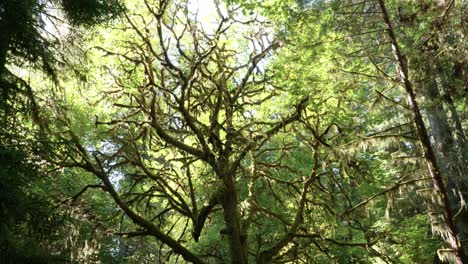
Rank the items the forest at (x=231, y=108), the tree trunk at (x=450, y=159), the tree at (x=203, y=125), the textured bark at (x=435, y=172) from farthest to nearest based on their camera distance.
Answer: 1. the tree trunk at (x=450, y=159)
2. the tree at (x=203, y=125)
3. the forest at (x=231, y=108)
4. the textured bark at (x=435, y=172)

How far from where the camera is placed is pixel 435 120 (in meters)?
12.7

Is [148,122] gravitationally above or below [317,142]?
above

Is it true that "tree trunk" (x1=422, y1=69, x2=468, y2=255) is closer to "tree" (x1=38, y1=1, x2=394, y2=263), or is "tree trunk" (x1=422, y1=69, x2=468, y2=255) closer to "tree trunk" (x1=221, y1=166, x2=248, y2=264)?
"tree" (x1=38, y1=1, x2=394, y2=263)

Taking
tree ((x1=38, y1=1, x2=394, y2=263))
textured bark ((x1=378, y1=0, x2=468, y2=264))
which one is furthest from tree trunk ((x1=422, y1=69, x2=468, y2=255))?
textured bark ((x1=378, y1=0, x2=468, y2=264))

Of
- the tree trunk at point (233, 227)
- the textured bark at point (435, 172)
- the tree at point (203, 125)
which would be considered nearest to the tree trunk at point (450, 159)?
the tree at point (203, 125)

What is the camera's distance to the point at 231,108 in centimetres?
885

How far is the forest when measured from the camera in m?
5.15

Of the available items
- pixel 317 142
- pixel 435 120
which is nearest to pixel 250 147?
pixel 317 142

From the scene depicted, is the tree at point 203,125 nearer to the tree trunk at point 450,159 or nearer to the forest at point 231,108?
the forest at point 231,108

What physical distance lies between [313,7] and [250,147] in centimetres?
307

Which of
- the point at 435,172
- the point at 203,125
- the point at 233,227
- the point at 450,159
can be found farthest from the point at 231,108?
the point at 450,159

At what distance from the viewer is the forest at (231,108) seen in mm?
5152

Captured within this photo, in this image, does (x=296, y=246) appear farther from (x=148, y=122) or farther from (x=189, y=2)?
(x=189, y=2)

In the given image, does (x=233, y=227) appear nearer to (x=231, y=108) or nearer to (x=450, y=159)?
(x=231, y=108)
